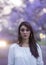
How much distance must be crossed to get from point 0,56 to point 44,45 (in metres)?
0.58

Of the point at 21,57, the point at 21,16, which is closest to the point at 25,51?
the point at 21,57

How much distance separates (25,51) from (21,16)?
944 mm

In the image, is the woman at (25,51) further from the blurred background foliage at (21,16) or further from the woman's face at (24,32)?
the blurred background foliage at (21,16)

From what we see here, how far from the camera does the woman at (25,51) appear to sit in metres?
1.72

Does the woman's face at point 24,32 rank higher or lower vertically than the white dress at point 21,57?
higher

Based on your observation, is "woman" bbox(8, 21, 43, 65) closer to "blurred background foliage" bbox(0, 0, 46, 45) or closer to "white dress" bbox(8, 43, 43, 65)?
"white dress" bbox(8, 43, 43, 65)

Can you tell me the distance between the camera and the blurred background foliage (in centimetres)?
260

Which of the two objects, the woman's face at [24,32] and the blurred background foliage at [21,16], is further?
the blurred background foliage at [21,16]

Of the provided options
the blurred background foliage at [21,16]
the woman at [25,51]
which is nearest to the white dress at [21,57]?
the woman at [25,51]

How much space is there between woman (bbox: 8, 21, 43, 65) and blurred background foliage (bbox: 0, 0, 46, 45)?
2.64 ft

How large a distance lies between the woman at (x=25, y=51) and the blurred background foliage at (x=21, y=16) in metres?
0.80

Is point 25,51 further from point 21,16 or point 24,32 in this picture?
point 21,16

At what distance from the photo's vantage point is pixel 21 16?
2617 millimetres

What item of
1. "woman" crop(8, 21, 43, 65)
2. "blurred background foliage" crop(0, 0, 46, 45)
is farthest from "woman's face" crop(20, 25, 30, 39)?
"blurred background foliage" crop(0, 0, 46, 45)
